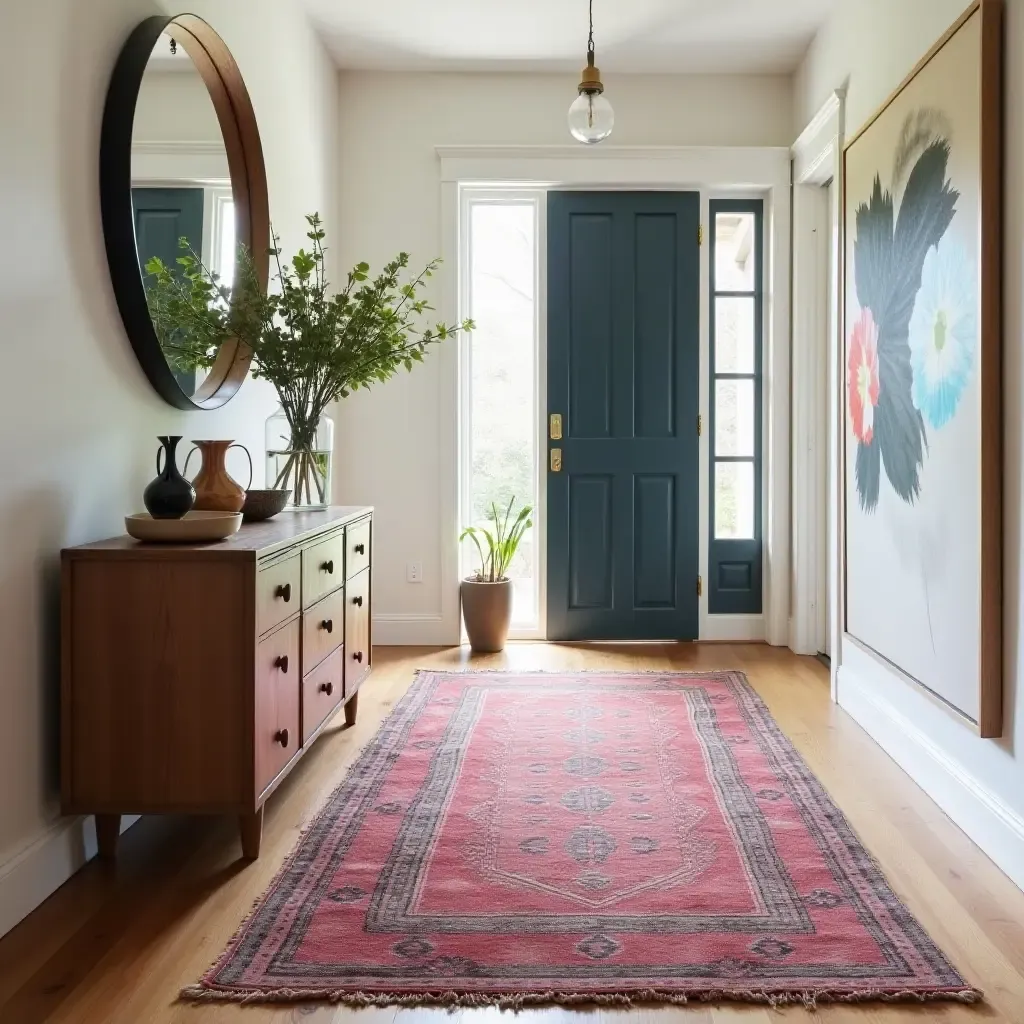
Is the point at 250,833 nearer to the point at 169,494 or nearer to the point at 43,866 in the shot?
the point at 43,866

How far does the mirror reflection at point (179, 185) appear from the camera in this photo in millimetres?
2508

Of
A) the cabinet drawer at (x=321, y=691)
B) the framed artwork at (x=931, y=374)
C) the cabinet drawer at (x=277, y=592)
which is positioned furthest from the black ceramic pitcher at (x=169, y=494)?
the framed artwork at (x=931, y=374)

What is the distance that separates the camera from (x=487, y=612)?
4.58 metres

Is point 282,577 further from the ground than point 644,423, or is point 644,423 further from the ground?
point 644,423

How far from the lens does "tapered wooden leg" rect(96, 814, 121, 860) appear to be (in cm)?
225

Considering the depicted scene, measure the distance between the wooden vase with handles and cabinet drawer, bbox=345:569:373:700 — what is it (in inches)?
26.6

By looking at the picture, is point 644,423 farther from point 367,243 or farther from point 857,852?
point 857,852

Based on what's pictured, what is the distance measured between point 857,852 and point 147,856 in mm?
1667

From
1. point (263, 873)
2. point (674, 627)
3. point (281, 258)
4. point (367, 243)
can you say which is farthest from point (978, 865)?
point (367, 243)

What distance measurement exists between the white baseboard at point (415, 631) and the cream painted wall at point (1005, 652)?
193cm

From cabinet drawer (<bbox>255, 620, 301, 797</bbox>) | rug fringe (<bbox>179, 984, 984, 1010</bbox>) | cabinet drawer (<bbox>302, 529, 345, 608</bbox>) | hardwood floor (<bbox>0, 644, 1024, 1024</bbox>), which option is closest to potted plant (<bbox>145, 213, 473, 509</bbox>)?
cabinet drawer (<bbox>302, 529, 345, 608</bbox>)

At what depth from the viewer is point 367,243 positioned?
4727 millimetres

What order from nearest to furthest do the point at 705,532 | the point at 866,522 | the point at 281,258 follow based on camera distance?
1. the point at 866,522
2. the point at 281,258
3. the point at 705,532

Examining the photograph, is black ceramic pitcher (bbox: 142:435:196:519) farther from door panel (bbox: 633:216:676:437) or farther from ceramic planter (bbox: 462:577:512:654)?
door panel (bbox: 633:216:676:437)
